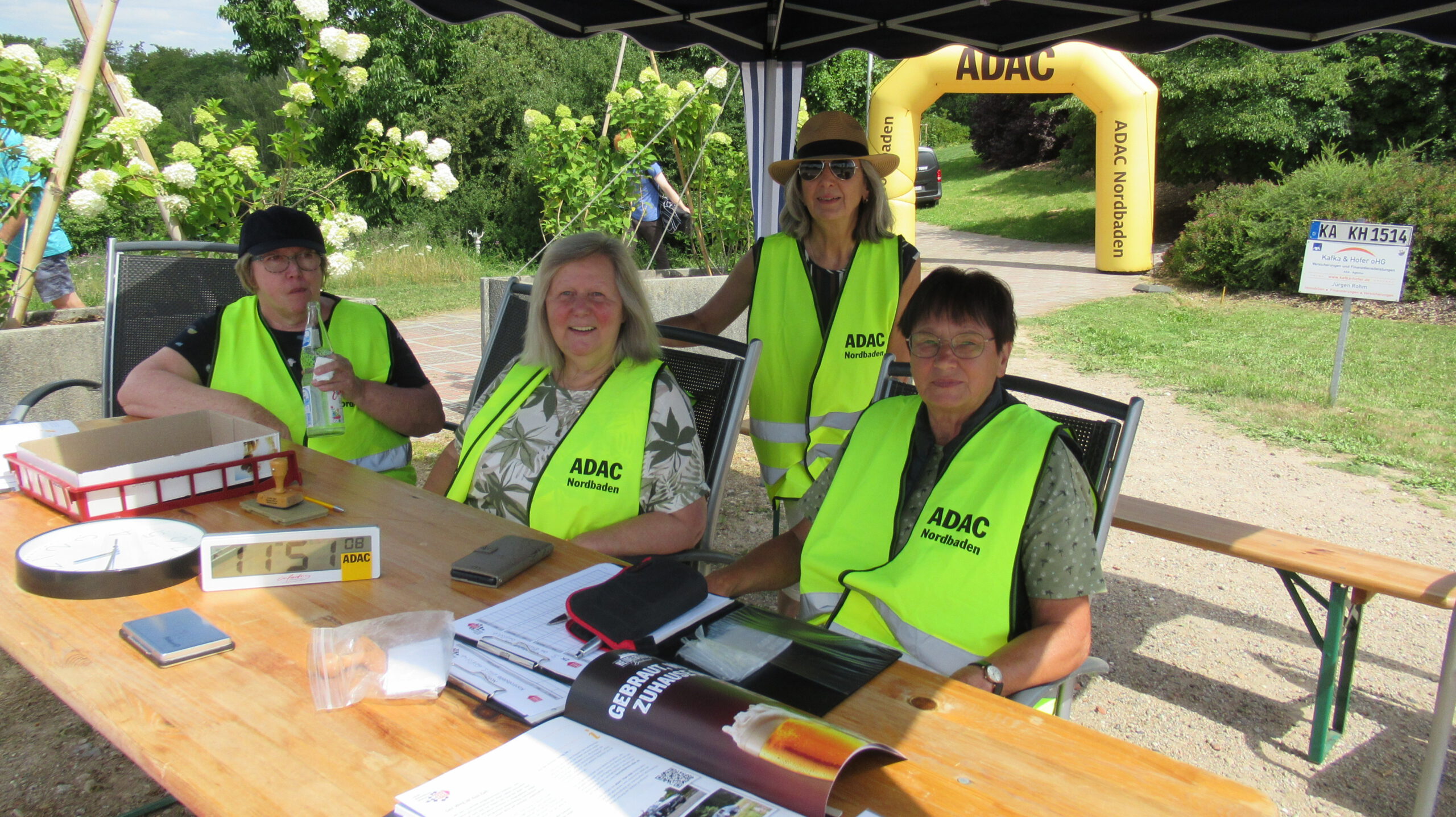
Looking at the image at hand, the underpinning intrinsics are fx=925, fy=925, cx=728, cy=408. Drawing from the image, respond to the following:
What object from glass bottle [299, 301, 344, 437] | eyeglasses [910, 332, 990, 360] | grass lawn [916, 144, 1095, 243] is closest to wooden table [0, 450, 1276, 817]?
eyeglasses [910, 332, 990, 360]

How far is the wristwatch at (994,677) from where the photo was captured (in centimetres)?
161

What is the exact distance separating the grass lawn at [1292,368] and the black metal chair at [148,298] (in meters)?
6.30

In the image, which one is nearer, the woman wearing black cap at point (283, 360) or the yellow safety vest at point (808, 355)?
the woman wearing black cap at point (283, 360)

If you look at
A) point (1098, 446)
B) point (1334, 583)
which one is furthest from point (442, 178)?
point (1334, 583)

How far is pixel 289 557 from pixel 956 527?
123 cm

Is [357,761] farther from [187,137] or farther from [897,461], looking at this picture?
[187,137]

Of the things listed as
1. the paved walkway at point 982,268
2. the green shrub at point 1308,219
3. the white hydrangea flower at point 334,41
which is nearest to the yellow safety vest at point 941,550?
the paved walkway at point 982,268

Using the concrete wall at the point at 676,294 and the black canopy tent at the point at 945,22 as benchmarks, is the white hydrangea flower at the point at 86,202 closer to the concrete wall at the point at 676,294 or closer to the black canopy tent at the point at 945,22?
the black canopy tent at the point at 945,22

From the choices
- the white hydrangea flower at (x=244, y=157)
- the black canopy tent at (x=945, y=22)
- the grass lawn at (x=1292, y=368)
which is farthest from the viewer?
the grass lawn at (x=1292, y=368)

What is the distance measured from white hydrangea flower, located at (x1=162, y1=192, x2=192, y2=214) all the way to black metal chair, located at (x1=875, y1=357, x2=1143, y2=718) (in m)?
3.90

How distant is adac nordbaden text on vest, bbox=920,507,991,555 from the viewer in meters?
1.76

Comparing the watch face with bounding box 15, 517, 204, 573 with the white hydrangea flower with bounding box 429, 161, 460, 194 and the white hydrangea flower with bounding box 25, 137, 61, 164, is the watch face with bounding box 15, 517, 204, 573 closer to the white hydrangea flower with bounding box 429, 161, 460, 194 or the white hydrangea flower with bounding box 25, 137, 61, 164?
the white hydrangea flower with bounding box 25, 137, 61, 164

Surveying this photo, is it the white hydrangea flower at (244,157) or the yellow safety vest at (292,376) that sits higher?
the white hydrangea flower at (244,157)

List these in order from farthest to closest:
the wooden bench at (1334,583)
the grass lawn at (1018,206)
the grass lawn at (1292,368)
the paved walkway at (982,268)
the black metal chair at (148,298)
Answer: the grass lawn at (1018,206)
the paved walkway at (982,268)
the grass lawn at (1292,368)
the black metal chair at (148,298)
the wooden bench at (1334,583)
